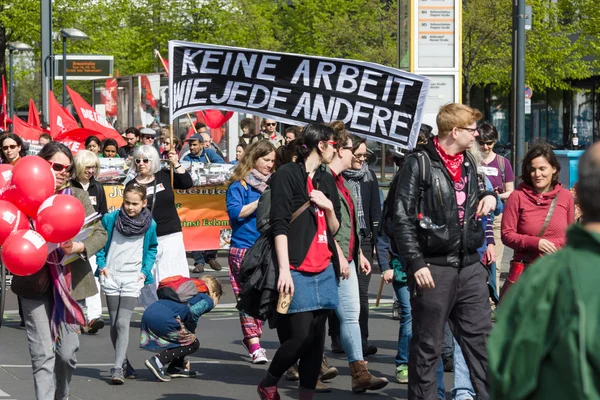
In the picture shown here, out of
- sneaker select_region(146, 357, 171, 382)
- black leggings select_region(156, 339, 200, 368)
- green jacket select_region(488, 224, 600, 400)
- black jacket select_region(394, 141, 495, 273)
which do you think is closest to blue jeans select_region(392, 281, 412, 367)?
black leggings select_region(156, 339, 200, 368)

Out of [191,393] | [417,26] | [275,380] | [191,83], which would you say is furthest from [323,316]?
[417,26]

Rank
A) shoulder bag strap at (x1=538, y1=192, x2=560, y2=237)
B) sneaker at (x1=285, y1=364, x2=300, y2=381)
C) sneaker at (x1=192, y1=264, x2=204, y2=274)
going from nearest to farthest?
shoulder bag strap at (x1=538, y1=192, x2=560, y2=237) < sneaker at (x1=285, y1=364, x2=300, y2=381) < sneaker at (x1=192, y1=264, x2=204, y2=274)

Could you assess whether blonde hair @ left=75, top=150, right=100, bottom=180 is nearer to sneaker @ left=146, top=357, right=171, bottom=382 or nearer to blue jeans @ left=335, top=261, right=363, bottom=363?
sneaker @ left=146, top=357, right=171, bottom=382

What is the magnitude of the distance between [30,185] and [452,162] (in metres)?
2.31

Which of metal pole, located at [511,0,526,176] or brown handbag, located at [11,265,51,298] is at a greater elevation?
metal pole, located at [511,0,526,176]

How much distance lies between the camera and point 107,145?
16188 millimetres

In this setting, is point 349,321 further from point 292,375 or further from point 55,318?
point 55,318

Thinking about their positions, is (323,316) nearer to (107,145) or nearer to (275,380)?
(275,380)

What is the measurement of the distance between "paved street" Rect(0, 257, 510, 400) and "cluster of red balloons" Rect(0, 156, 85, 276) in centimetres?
188

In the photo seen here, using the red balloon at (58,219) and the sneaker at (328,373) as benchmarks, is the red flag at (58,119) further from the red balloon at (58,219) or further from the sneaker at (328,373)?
the red balloon at (58,219)

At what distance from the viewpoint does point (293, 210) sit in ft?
21.7

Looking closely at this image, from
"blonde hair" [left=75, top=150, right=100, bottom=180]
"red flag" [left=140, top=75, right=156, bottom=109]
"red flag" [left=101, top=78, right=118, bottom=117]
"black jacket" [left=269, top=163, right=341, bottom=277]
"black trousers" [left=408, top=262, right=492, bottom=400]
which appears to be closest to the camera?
"black trousers" [left=408, top=262, right=492, bottom=400]

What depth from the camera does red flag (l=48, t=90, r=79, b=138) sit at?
18562mm

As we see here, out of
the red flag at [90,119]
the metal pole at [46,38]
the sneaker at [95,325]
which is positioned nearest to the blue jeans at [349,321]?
the sneaker at [95,325]
